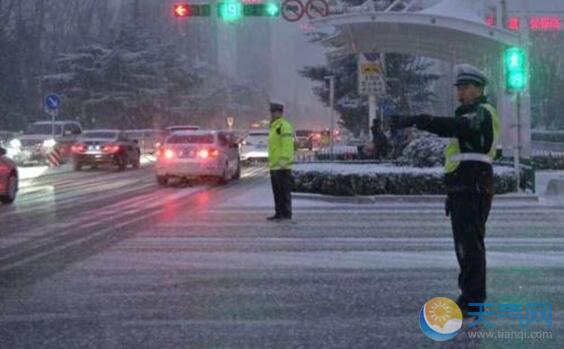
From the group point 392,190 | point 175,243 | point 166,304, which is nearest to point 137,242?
point 175,243

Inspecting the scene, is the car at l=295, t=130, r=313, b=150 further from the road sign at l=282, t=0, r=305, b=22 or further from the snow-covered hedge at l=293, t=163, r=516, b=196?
the snow-covered hedge at l=293, t=163, r=516, b=196

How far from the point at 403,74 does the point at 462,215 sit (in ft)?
130

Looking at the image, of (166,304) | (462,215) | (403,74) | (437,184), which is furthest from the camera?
(403,74)

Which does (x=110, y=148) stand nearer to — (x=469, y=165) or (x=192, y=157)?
(x=192, y=157)

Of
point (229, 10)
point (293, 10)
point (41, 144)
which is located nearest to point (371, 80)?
point (293, 10)

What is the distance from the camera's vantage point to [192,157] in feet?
69.2

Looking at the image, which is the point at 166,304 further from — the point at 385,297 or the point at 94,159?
the point at 94,159

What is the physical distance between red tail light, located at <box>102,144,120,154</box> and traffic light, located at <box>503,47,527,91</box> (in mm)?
16922

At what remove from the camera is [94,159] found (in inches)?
1187

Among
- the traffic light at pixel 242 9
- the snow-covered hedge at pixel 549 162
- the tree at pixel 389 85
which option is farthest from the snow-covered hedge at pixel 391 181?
the tree at pixel 389 85

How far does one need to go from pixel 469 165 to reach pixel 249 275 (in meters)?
2.93

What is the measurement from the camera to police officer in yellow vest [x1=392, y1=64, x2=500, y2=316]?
6070mm

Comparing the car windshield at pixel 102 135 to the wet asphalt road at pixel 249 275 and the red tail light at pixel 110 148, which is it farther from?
the wet asphalt road at pixel 249 275

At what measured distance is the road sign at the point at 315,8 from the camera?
30250 mm
